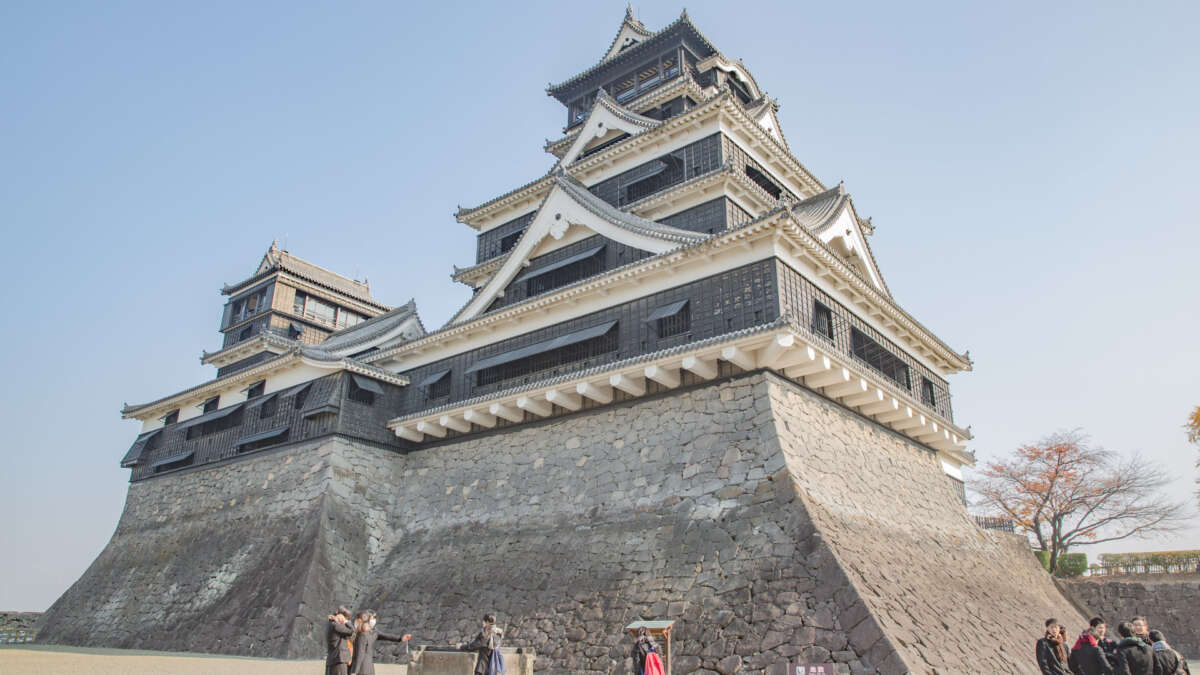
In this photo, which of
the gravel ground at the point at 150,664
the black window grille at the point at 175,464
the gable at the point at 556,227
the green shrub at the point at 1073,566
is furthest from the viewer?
the green shrub at the point at 1073,566

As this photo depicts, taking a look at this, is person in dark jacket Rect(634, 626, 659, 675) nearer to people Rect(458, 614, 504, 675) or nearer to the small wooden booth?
the small wooden booth

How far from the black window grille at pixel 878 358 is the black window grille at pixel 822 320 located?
1078mm

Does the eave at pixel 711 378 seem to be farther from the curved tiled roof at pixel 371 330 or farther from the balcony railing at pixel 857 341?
the curved tiled roof at pixel 371 330

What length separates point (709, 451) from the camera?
44.7ft

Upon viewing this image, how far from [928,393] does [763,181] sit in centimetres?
723

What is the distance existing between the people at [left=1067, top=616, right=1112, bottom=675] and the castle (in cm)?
237

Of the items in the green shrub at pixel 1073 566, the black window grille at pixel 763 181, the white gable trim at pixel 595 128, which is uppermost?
the white gable trim at pixel 595 128

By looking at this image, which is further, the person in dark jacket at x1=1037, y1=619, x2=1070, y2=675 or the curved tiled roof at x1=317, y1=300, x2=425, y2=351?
the curved tiled roof at x1=317, y1=300, x2=425, y2=351

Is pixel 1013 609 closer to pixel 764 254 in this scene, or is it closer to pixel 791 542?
Result: pixel 791 542

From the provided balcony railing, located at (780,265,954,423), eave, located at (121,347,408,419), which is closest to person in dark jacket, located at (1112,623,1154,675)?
balcony railing, located at (780,265,954,423)

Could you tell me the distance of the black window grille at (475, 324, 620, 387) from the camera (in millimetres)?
16312

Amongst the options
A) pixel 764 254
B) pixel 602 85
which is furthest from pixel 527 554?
pixel 602 85

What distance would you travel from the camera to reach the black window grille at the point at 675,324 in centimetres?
1511

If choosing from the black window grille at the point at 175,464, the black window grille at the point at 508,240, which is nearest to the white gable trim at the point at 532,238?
the black window grille at the point at 508,240
